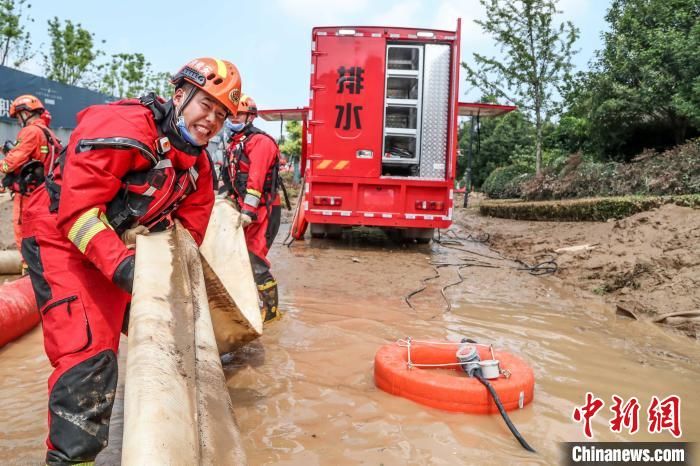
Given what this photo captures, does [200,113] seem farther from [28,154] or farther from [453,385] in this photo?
[28,154]

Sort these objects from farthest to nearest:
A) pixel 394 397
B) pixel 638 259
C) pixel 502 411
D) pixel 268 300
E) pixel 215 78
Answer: pixel 638 259
pixel 268 300
pixel 394 397
pixel 502 411
pixel 215 78

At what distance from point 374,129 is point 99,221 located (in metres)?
7.04

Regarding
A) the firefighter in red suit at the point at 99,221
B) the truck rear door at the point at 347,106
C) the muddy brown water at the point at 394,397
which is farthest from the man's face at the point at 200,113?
the truck rear door at the point at 347,106

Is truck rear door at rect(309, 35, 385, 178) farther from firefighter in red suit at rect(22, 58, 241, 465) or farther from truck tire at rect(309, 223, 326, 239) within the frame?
firefighter in red suit at rect(22, 58, 241, 465)

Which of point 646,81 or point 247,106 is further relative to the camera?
point 646,81

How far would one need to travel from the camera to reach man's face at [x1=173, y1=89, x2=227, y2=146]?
2.69 m

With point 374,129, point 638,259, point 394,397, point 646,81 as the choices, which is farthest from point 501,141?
point 394,397

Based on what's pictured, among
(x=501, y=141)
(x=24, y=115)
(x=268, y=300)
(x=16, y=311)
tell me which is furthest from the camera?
(x=501, y=141)

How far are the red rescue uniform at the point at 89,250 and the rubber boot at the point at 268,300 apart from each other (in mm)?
Result: 2389

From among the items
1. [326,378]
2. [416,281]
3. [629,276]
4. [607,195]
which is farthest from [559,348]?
[607,195]

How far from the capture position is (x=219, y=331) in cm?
340

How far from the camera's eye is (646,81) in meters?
13.5

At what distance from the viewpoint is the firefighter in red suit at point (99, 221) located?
2293mm

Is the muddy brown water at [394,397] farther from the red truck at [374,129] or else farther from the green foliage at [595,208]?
the green foliage at [595,208]
